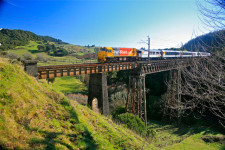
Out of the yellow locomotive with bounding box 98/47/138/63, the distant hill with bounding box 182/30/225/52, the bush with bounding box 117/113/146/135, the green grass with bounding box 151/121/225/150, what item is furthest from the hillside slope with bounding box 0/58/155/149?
the yellow locomotive with bounding box 98/47/138/63

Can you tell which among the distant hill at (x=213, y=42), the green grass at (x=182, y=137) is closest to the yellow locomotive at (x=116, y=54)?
the green grass at (x=182, y=137)

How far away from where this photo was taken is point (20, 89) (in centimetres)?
591

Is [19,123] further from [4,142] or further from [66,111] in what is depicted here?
[66,111]

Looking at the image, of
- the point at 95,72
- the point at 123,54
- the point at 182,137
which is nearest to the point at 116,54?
the point at 123,54

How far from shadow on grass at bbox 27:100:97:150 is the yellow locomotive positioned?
42.8 feet

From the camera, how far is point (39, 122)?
5105 mm

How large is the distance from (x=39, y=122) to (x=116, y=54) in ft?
54.8

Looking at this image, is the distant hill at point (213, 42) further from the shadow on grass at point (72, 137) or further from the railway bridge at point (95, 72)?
the shadow on grass at point (72, 137)

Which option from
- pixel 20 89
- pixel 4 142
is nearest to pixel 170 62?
pixel 20 89

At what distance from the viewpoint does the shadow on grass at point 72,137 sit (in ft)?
13.7

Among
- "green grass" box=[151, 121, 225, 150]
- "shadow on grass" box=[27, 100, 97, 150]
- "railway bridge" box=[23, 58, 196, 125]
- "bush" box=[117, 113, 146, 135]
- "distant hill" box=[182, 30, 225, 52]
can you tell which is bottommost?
"green grass" box=[151, 121, 225, 150]

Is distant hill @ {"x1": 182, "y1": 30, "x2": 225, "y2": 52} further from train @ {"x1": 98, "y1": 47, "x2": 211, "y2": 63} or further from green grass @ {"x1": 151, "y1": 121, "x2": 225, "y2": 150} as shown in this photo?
train @ {"x1": 98, "y1": 47, "x2": 211, "y2": 63}

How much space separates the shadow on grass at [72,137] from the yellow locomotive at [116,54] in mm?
13032

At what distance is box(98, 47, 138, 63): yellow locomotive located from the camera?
1907 centimetres
